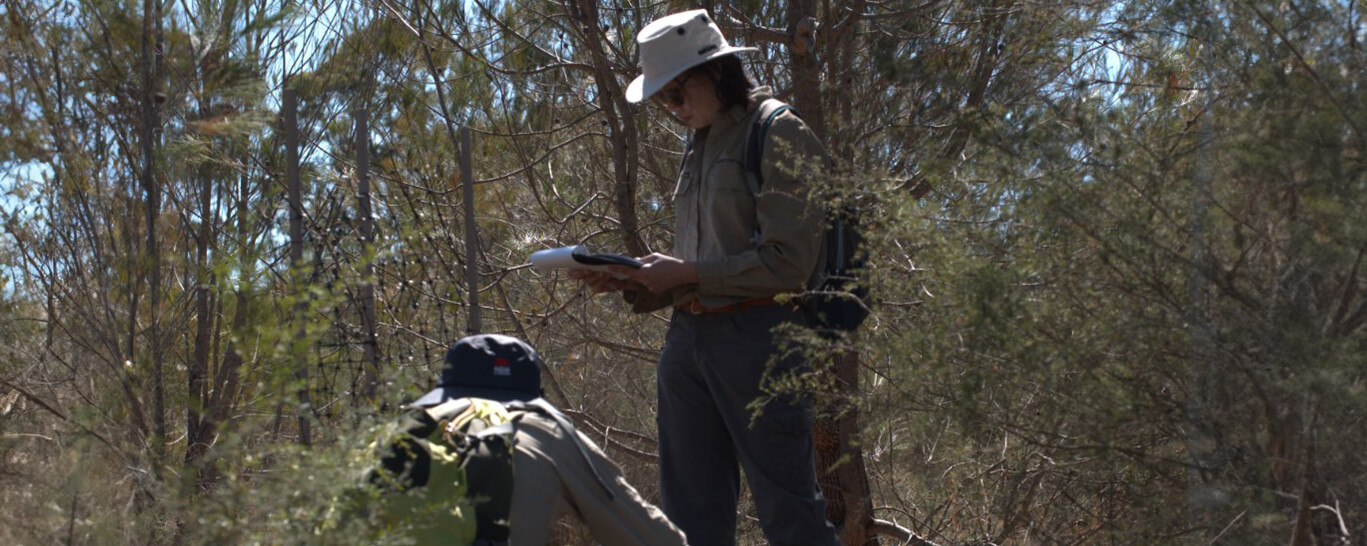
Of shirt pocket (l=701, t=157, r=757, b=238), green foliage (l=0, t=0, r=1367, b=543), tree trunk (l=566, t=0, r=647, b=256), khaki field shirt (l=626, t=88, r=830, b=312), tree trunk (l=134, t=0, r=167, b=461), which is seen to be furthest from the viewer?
tree trunk (l=134, t=0, r=167, b=461)

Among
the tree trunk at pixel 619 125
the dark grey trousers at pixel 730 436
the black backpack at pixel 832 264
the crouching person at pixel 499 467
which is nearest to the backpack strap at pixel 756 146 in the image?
the black backpack at pixel 832 264

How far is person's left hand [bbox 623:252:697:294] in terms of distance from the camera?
9.57 feet

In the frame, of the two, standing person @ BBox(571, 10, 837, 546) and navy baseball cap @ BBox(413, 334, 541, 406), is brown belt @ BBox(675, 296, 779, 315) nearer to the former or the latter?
standing person @ BBox(571, 10, 837, 546)

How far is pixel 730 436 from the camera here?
3152 mm

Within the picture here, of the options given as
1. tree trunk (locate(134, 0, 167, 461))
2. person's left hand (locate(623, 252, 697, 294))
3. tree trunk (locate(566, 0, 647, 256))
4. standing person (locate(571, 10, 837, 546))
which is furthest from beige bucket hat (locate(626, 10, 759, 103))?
tree trunk (locate(134, 0, 167, 461))

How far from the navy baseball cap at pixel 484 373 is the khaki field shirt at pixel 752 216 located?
0.63 meters

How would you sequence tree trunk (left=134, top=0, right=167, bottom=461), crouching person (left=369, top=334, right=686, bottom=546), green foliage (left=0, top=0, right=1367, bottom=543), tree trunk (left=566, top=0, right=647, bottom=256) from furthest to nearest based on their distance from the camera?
1. tree trunk (left=134, top=0, right=167, bottom=461)
2. tree trunk (left=566, top=0, right=647, bottom=256)
3. green foliage (left=0, top=0, right=1367, bottom=543)
4. crouching person (left=369, top=334, right=686, bottom=546)

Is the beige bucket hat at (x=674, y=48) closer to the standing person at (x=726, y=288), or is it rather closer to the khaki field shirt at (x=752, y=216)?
the standing person at (x=726, y=288)

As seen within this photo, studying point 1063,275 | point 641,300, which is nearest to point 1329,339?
point 1063,275

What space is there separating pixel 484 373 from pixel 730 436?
0.90m

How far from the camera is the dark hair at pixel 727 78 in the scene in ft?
10.1

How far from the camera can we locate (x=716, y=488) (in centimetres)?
310

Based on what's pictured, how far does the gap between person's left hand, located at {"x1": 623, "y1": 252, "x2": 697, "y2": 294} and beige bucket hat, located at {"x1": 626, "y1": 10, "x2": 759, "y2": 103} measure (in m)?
0.39

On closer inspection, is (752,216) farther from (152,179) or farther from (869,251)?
(152,179)
